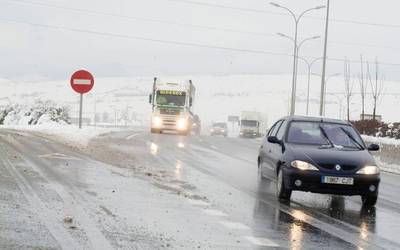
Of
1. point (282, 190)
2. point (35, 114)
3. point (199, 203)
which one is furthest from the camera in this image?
point (35, 114)

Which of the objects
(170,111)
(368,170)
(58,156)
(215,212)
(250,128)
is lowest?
(250,128)

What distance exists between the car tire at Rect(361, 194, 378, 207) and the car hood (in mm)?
540

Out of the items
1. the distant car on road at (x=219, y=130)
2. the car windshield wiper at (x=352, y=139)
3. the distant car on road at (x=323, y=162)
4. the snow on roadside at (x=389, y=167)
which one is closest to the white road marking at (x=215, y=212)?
the distant car on road at (x=323, y=162)

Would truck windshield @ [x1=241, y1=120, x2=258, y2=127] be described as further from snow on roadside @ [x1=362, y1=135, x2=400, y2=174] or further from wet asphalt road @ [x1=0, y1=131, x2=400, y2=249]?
wet asphalt road @ [x1=0, y1=131, x2=400, y2=249]

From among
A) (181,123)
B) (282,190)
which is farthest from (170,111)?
(282,190)

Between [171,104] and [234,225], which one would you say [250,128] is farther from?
[234,225]

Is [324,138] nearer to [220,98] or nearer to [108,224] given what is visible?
[108,224]

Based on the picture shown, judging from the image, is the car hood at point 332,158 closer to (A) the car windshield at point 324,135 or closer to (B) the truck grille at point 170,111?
(A) the car windshield at point 324,135

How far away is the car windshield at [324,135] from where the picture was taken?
40.3 feet

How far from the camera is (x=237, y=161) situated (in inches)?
834

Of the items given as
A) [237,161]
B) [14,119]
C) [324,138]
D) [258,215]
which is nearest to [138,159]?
[237,161]

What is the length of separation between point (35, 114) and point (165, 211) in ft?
115

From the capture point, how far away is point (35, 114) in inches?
1689

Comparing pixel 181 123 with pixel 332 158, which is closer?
pixel 332 158
